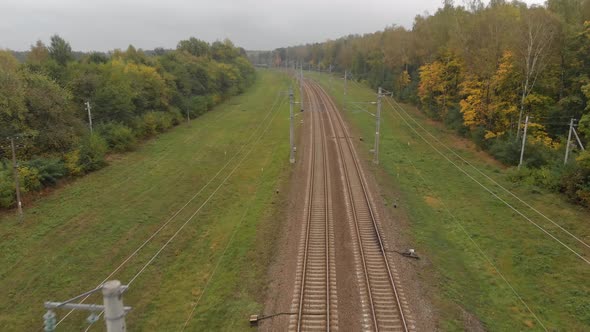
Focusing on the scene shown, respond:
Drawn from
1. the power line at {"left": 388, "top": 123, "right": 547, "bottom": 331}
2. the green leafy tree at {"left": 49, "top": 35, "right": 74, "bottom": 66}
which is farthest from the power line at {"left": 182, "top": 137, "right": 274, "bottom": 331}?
the green leafy tree at {"left": 49, "top": 35, "right": 74, "bottom": 66}

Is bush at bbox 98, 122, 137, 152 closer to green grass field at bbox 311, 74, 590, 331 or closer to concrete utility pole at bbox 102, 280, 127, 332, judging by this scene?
green grass field at bbox 311, 74, 590, 331

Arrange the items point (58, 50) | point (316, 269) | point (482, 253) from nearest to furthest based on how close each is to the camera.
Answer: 1. point (316, 269)
2. point (482, 253)
3. point (58, 50)

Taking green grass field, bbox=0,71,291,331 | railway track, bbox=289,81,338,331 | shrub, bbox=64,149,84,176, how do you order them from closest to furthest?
railway track, bbox=289,81,338,331 → green grass field, bbox=0,71,291,331 → shrub, bbox=64,149,84,176

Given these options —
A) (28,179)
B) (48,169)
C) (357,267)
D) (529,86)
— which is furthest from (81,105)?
(529,86)

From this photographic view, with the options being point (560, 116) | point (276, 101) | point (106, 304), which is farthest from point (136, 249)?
point (276, 101)

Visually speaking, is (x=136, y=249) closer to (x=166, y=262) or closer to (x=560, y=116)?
(x=166, y=262)

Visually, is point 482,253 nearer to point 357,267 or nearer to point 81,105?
point 357,267
